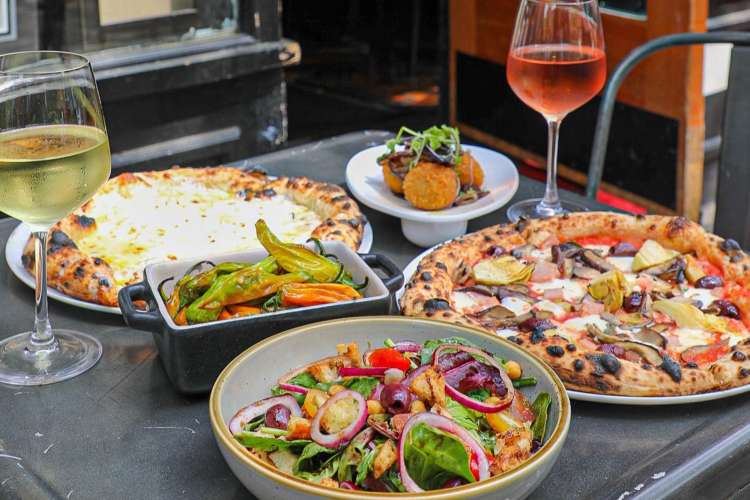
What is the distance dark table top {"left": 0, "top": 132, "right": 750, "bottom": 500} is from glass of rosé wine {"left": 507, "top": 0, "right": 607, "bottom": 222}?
2.73ft

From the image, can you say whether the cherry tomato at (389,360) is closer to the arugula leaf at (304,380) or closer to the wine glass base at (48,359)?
the arugula leaf at (304,380)

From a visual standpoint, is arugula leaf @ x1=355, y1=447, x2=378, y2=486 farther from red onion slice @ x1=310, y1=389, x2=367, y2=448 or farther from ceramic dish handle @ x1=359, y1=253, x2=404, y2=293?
ceramic dish handle @ x1=359, y1=253, x2=404, y2=293

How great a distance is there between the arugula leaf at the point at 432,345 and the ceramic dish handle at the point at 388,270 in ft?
0.64

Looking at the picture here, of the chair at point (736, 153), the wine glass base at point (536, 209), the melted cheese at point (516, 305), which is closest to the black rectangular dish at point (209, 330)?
the melted cheese at point (516, 305)

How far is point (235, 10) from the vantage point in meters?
4.38

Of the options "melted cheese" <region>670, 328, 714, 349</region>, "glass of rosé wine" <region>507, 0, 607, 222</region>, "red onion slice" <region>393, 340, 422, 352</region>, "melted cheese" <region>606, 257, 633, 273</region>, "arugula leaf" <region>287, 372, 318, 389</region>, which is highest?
"glass of rosé wine" <region>507, 0, 607, 222</region>

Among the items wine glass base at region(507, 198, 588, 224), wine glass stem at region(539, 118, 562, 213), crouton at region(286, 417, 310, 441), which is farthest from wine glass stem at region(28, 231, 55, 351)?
wine glass stem at region(539, 118, 562, 213)

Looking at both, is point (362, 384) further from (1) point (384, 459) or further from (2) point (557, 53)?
(2) point (557, 53)

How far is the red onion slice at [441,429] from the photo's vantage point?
3.43 ft

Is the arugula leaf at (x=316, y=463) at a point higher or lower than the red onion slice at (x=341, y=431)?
lower

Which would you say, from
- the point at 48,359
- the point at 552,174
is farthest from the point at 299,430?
the point at 552,174

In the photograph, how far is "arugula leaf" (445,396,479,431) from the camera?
3.75ft

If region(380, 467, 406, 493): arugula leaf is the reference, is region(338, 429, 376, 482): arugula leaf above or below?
above

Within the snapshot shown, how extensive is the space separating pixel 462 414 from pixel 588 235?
94cm
